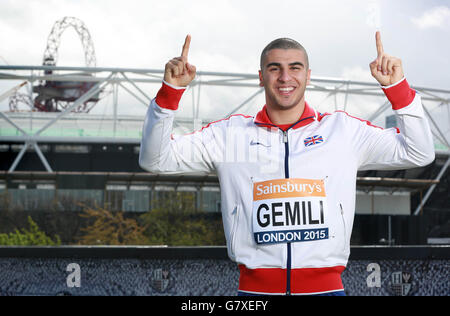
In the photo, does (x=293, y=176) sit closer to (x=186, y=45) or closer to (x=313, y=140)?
(x=313, y=140)

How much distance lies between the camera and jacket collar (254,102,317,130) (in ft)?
9.31

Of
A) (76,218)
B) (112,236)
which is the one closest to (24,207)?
(76,218)

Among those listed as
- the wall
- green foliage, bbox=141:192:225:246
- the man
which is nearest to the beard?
the man

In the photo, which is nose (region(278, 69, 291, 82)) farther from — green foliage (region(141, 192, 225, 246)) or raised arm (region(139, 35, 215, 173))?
green foliage (region(141, 192, 225, 246))

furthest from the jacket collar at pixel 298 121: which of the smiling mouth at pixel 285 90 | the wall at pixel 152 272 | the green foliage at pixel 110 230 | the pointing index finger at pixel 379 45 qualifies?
the green foliage at pixel 110 230

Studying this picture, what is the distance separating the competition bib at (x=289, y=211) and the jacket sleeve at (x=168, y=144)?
0.36 m

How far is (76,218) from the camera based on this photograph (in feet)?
81.6

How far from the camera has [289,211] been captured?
269 cm

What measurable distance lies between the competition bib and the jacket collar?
1.02 ft

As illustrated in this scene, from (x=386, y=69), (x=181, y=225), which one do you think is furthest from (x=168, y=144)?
(x=181, y=225)

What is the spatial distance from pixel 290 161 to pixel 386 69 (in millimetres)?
632

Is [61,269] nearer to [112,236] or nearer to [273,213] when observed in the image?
[273,213]

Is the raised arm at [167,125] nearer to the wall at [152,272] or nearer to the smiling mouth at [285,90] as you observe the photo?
the smiling mouth at [285,90]

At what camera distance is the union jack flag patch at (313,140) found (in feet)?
9.08
